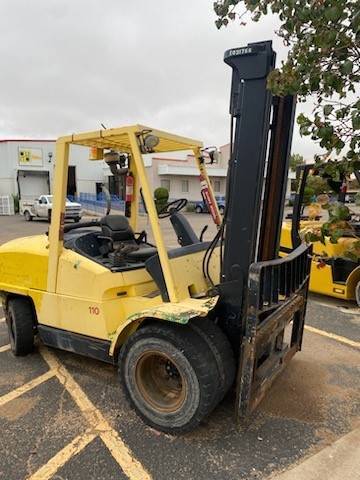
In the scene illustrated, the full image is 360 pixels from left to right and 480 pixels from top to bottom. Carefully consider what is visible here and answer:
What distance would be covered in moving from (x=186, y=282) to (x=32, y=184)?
3715cm

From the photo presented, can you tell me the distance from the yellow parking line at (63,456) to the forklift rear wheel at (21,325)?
174cm

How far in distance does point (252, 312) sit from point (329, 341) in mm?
2852

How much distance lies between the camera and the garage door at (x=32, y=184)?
1452 inches

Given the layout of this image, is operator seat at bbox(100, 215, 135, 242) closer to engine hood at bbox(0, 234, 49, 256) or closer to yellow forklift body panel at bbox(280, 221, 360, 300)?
engine hood at bbox(0, 234, 49, 256)

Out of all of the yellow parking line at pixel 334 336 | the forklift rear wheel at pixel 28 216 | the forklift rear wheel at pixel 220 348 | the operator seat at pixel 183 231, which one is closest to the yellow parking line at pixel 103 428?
the forklift rear wheel at pixel 220 348

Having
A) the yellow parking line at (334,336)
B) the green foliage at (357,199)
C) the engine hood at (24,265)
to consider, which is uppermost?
the green foliage at (357,199)

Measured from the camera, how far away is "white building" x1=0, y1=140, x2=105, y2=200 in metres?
36.0

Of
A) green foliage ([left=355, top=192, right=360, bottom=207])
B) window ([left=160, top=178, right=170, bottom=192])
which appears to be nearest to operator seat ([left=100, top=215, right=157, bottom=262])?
green foliage ([left=355, top=192, right=360, bottom=207])

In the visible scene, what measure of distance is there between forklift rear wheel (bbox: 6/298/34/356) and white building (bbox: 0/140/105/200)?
104 feet

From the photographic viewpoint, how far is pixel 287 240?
290 inches

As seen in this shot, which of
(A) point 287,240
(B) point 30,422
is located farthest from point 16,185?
(B) point 30,422

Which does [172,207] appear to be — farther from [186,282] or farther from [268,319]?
[268,319]

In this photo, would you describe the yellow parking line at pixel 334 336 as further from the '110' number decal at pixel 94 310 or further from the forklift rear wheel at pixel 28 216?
the forklift rear wheel at pixel 28 216

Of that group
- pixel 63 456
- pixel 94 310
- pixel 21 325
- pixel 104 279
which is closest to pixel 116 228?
pixel 104 279
